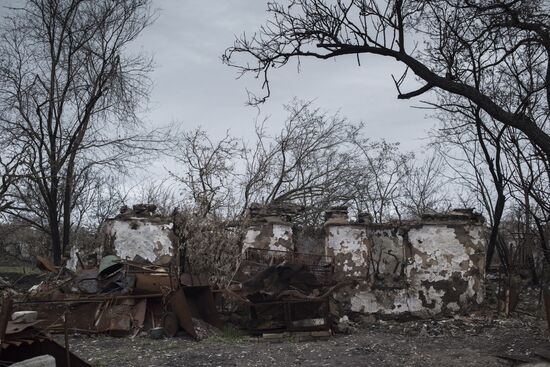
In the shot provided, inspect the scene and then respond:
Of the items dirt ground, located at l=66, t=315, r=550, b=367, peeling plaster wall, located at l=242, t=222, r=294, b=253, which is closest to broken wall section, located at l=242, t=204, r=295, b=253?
peeling plaster wall, located at l=242, t=222, r=294, b=253

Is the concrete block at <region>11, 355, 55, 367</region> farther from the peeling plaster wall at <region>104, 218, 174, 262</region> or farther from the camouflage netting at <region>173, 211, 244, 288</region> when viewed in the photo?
the peeling plaster wall at <region>104, 218, 174, 262</region>

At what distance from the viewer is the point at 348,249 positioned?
10273 millimetres

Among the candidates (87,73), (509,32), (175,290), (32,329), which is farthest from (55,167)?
(509,32)

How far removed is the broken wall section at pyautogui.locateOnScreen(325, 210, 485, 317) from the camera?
33.3 ft

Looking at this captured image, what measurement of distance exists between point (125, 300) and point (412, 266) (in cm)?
512

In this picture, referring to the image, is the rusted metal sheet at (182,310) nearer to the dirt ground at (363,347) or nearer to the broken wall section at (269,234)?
the dirt ground at (363,347)

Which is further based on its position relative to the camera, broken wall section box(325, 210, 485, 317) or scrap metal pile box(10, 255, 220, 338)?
broken wall section box(325, 210, 485, 317)

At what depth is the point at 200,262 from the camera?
10.6 m

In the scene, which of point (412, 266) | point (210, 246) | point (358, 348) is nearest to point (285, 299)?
point (358, 348)

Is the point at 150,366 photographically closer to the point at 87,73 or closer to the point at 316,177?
the point at 87,73

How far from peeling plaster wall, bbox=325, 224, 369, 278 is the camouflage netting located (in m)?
1.72

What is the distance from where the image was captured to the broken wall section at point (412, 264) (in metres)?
10.2

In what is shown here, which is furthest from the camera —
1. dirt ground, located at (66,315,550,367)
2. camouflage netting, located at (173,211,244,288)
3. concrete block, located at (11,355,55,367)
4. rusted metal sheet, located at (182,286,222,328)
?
camouflage netting, located at (173,211,244,288)

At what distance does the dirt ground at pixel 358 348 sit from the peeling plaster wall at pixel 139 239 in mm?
2095
